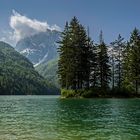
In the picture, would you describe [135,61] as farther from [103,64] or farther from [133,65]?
[103,64]

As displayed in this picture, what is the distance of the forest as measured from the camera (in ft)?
320

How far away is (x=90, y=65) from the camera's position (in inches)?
4021

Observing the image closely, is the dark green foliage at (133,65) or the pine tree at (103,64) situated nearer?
the dark green foliage at (133,65)

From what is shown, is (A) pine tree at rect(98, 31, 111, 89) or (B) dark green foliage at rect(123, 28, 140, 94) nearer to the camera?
(B) dark green foliage at rect(123, 28, 140, 94)

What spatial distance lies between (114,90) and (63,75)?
16212 mm

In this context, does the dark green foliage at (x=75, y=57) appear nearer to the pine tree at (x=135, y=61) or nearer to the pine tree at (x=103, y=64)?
the pine tree at (x=103, y=64)

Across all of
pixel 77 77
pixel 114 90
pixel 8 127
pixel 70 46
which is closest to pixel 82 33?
pixel 70 46

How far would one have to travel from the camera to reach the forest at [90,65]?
97425 mm

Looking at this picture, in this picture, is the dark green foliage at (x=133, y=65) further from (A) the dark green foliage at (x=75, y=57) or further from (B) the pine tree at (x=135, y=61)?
(A) the dark green foliage at (x=75, y=57)

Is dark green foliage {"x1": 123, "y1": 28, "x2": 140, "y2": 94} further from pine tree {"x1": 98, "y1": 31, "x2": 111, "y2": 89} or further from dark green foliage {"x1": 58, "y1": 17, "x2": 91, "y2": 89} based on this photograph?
dark green foliage {"x1": 58, "y1": 17, "x2": 91, "y2": 89}

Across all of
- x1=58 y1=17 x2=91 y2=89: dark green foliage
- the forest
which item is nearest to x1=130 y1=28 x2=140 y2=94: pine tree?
the forest

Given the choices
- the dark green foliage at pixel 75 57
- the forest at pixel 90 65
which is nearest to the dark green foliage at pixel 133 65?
the forest at pixel 90 65

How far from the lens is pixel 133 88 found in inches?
3920

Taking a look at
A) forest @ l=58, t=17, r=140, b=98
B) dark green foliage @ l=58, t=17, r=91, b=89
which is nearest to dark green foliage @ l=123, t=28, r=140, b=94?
forest @ l=58, t=17, r=140, b=98
